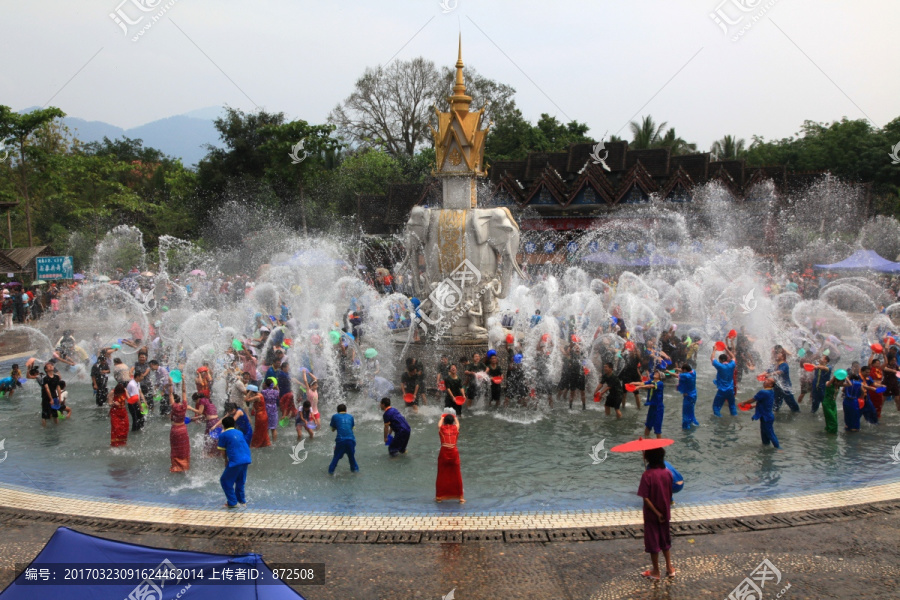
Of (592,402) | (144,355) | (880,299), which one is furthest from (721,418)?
(880,299)

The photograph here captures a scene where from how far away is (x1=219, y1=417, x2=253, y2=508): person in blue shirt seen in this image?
8.56 meters

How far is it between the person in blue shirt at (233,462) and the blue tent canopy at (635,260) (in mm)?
21669

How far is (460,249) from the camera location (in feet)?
51.1

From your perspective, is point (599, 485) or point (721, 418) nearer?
point (599, 485)

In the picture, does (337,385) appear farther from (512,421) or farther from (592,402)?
(592,402)

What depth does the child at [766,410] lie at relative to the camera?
426 inches

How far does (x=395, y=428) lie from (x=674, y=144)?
5497 cm

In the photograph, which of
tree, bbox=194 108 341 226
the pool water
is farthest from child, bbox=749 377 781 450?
tree, bbox=194 108 341 226

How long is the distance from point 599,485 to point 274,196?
124 feet

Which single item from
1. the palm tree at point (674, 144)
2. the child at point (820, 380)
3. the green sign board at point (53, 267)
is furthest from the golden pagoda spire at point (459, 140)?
the palm tree at point (674, 144)

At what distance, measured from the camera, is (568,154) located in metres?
43.1

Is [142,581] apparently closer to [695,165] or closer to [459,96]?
A: [459,96]

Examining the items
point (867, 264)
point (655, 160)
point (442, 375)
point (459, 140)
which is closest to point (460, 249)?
point (459, 140)

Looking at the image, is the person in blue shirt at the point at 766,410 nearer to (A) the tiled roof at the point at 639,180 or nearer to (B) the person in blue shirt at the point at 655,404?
(B) the person in blue shirt at the point at 655,404
